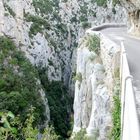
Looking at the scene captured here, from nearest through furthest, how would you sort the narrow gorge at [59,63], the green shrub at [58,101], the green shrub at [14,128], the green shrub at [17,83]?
the green shrub at [14,128] → the narrow gorge at [59,63] → the green shrub at [17,83] → the green shrub at [58,101]

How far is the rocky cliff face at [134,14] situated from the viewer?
109 ft

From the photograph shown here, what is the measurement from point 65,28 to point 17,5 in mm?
14188

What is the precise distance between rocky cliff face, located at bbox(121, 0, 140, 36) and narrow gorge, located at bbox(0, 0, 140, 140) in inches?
3.7

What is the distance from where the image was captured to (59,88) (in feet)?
208

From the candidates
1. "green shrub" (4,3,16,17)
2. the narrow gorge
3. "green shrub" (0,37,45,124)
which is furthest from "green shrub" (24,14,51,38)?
"green shrub" (0,37,45,124)

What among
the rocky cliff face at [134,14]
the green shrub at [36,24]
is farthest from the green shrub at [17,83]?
the rocky cliff face at [134,14]

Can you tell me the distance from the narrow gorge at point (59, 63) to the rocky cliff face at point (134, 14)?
9 cm

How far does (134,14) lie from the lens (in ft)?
117

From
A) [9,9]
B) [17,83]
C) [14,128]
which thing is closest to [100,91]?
[14,128]

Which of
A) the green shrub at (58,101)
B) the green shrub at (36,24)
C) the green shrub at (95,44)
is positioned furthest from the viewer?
the green shrub at (36,24)

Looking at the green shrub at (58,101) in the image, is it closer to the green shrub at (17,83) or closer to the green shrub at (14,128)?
the green shrub at (17,83)

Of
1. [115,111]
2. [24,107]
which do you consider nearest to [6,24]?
[24,107]

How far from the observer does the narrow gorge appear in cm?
1996

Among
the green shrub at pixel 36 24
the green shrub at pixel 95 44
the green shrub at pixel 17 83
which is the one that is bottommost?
the green shrub at pixel 17 83
